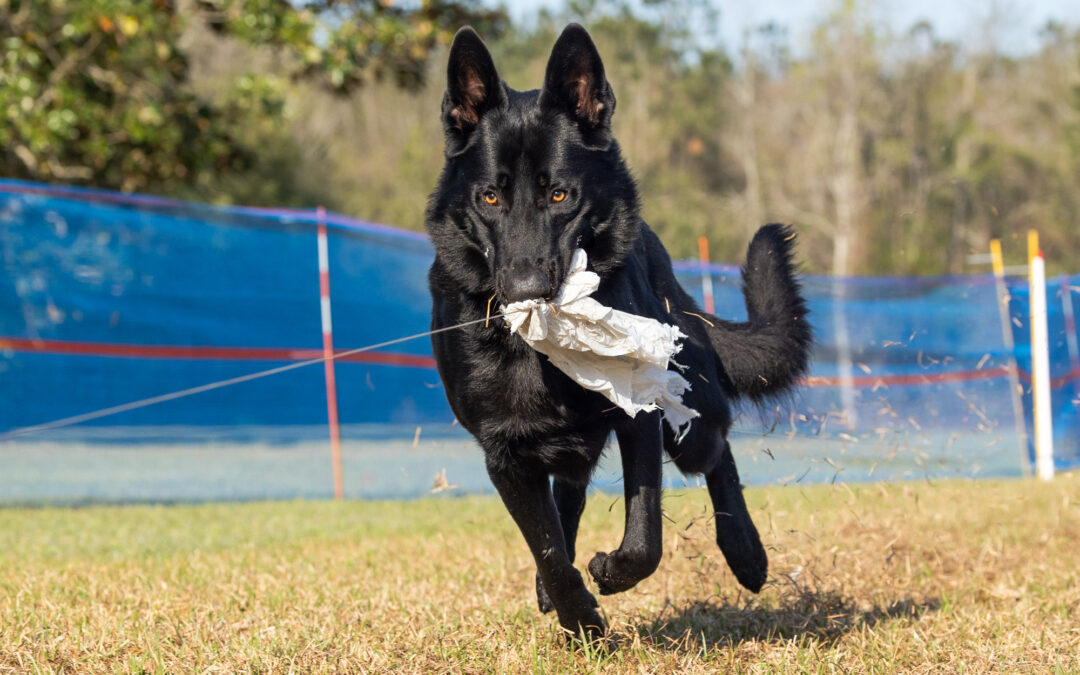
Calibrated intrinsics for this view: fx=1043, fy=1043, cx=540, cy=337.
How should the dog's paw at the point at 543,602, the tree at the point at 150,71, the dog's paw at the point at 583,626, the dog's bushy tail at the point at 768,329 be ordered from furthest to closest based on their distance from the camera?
the tree at the point at 150,71 < the dog's bushy tail at the point at 768,329 < the dog's paw at the point at 543,602 < the dog's paw at the point at 583,626

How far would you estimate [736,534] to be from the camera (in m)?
3.61

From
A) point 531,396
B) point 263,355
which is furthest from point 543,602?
point 263,355

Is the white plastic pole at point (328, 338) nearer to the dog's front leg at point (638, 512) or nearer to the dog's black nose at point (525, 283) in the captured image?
the dog's front leg at point (638, 512)

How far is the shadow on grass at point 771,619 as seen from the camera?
131 inches

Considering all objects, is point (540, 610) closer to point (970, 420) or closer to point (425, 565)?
point (425, 565)

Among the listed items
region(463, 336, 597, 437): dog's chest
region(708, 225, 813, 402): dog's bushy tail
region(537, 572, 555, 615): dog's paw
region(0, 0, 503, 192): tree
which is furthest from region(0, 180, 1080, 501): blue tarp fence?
region(463, 336, 597, 437): dog's chest

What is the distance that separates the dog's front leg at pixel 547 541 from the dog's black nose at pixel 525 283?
0.63 meters

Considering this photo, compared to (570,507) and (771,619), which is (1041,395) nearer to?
(771,619)

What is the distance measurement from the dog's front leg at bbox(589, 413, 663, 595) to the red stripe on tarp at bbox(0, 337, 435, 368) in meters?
5.30

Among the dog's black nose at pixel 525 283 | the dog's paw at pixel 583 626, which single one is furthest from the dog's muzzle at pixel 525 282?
the dog's paw at pixel 583 626

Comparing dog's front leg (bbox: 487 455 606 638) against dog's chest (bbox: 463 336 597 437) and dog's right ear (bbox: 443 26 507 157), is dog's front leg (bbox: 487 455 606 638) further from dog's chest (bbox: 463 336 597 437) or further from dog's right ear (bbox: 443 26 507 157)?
dog's right ear (bbox: 443 26 507 157)

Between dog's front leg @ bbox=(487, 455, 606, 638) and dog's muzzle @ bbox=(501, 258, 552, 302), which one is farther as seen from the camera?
dog's front leg @ bbox=(487, 455, 606, 638)

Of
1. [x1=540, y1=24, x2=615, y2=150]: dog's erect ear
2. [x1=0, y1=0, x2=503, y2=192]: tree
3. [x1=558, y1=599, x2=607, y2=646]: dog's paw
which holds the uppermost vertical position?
[x1=0, y1=0, x2=503, y2=192]: tree

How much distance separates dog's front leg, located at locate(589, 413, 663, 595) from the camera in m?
→ 2.88
